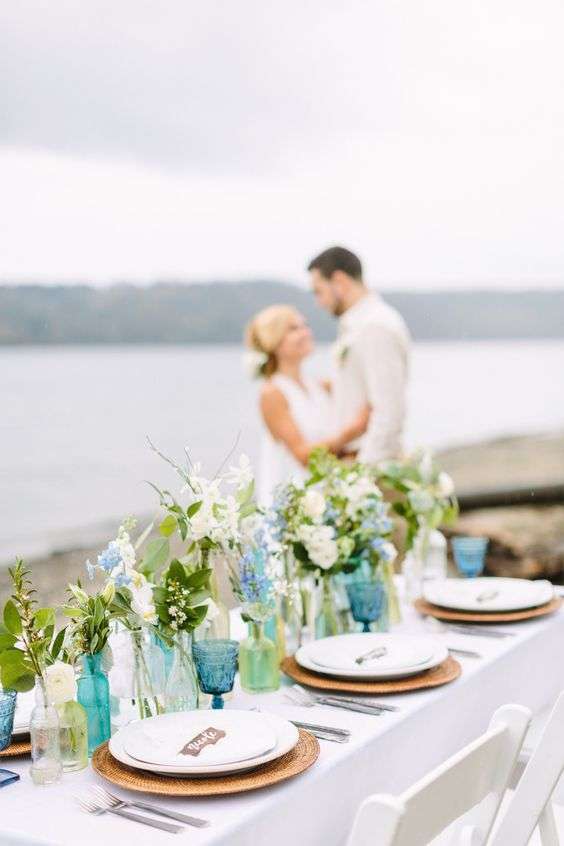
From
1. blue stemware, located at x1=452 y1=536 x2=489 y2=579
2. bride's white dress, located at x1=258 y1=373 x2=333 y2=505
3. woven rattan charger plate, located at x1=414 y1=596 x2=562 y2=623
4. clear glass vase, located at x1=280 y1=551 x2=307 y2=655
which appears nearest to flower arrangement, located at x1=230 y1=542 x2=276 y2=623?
clear glass vase, located at x1=280 y1=551 x2=307 y2=655

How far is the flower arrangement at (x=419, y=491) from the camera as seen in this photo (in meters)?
2.08

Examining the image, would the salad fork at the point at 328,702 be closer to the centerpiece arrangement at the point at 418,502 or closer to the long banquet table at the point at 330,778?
the long banquet table at the point at 330,778

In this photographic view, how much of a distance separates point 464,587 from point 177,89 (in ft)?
47.4

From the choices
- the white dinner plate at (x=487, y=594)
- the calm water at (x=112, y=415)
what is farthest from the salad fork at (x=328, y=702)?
the calm water at (x=112, y=415)

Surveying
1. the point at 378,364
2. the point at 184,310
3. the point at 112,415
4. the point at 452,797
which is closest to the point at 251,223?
the point at 112,415

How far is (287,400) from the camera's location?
12.3ft

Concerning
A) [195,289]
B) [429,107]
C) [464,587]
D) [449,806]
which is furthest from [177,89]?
[449,806]

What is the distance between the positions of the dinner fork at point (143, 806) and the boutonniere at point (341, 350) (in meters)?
2.50

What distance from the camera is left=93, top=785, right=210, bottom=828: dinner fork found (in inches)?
41.6

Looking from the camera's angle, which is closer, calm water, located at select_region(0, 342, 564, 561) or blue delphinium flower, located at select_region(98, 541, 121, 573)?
blue delphinium flower, located at select_region(98, 541, 121, 573)

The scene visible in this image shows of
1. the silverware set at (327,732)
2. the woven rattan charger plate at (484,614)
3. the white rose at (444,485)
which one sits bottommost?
the silverware set at (327,732)

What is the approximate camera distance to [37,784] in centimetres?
117

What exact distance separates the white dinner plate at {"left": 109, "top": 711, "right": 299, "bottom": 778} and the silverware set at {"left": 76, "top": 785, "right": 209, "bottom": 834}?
1.5 inches

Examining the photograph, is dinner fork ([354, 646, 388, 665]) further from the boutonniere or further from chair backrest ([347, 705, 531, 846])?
the boutonniere
